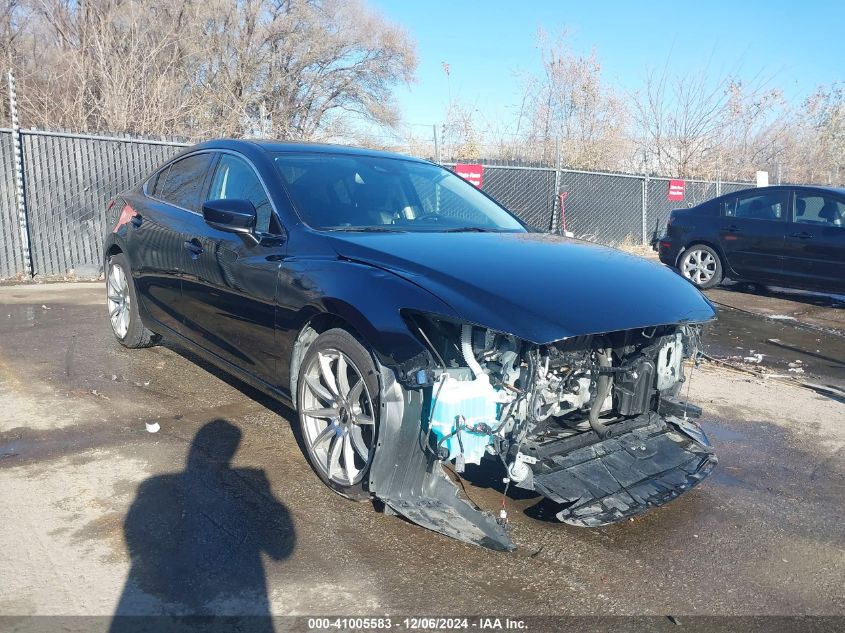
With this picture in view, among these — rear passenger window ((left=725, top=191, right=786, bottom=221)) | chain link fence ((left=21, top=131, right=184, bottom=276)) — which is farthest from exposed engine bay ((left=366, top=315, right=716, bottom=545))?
chain link fence ((left=21, top=131, right=184, bottom=276))

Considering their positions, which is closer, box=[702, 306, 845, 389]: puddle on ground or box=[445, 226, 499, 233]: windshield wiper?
box=[445, 226, 499, 233]: windshield wiper

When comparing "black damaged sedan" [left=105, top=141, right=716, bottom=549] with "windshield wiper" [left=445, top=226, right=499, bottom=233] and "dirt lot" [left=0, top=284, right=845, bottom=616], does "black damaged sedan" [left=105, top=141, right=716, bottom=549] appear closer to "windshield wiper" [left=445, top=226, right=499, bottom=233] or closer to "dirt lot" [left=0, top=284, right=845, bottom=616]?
"windshield wiper" [left=445, top=226, right=499, bottom=233]

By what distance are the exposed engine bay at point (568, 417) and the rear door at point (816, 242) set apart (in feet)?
22.3

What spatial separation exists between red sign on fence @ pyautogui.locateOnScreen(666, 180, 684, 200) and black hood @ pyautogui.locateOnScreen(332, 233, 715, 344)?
45.5ft

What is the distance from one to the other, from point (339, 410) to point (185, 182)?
8.28 feet

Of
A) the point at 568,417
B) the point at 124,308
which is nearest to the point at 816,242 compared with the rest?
the point at 568,417

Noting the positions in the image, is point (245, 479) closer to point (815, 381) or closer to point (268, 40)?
point (815, 381)

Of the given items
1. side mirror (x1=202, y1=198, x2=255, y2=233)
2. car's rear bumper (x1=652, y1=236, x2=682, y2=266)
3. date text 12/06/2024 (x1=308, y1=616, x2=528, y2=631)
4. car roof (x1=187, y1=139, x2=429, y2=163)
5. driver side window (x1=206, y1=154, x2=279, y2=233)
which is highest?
car roof (x1=187, y1=139, x2=429, y2=163)

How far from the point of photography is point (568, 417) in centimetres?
360

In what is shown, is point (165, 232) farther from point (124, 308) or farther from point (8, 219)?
point (8, 219)

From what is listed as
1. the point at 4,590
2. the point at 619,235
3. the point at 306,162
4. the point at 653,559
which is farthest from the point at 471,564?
the point at 619,235

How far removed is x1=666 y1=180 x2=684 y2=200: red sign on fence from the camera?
1698 centimetres

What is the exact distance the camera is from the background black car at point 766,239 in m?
9.51

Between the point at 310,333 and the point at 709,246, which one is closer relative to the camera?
the point at 310,333
